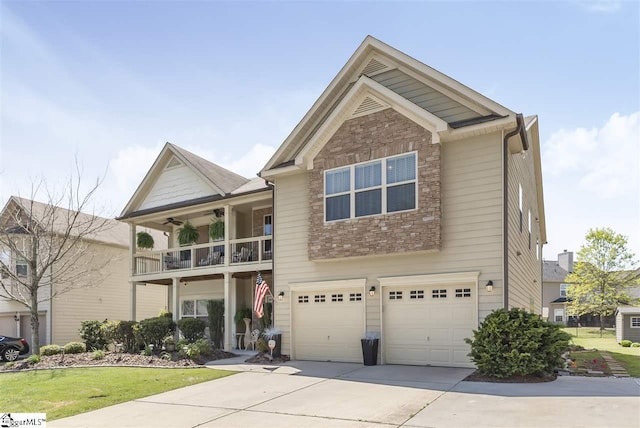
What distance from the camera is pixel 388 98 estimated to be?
Result: 14.2 metres

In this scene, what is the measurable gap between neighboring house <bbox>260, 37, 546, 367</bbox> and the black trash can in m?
0.30

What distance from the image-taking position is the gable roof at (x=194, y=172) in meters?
20.2

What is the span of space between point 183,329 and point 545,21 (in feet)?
49.4

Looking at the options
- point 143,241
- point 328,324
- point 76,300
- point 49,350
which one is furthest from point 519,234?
point 76,300

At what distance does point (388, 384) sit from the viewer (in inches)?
427

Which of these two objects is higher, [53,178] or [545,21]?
[545,21]

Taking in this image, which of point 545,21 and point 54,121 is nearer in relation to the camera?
point 545,21

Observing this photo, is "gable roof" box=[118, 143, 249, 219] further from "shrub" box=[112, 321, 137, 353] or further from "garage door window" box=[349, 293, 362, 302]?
"garage door window" box=[349, 293, 362, 302]

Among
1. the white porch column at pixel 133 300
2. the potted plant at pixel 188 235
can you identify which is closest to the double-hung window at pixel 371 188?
the potted plant at pixel 188 235

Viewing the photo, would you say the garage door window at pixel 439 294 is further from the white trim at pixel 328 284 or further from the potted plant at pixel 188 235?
the potted plant at pixel 188 235

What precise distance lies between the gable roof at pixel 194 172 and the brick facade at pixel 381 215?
18.4ft

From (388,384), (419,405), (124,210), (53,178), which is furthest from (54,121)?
(419,405)

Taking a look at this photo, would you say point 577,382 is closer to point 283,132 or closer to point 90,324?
point 283,132

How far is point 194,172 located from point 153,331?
21.7ft
